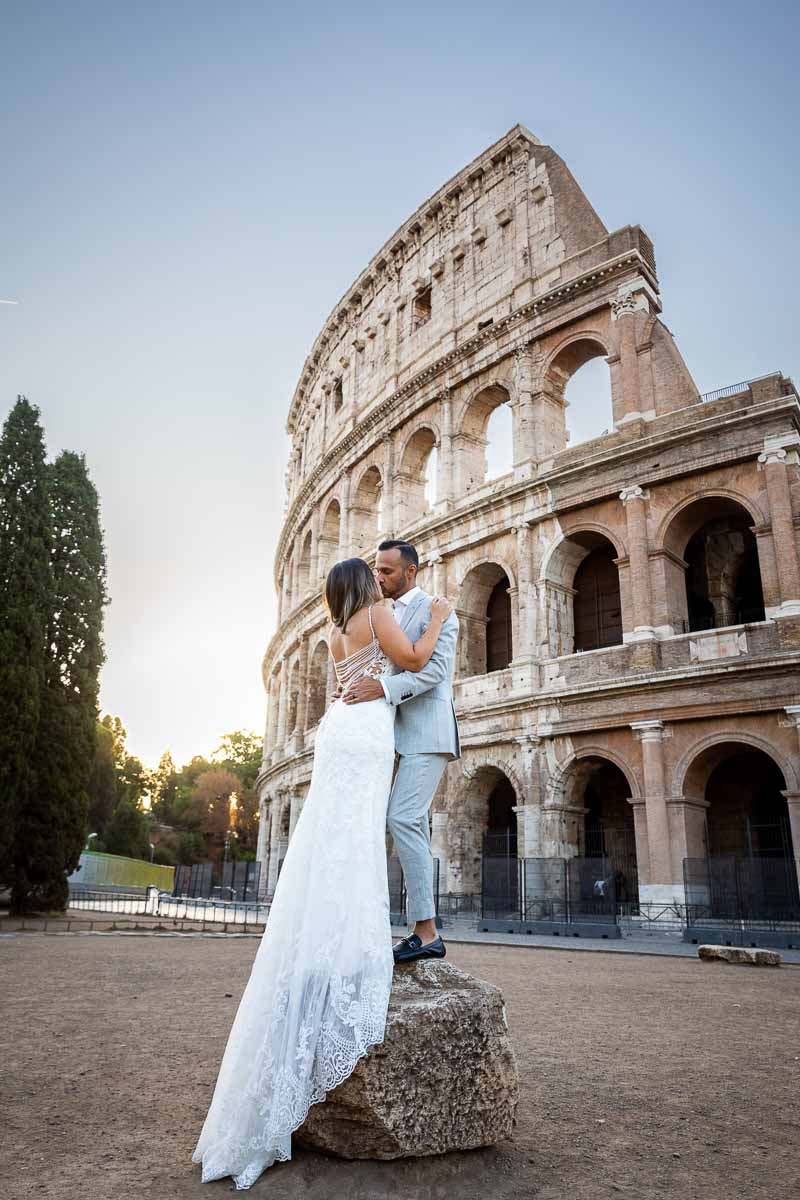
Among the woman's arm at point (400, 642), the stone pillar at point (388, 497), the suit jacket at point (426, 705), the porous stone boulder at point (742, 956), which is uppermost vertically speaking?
the stone pillar at point (388, 497)

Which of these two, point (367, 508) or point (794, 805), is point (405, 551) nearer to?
point (794, 805)

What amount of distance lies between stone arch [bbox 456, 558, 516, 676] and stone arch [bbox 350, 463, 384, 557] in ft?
19.7

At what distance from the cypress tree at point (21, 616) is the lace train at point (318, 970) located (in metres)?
13.1

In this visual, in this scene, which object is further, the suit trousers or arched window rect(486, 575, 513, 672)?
arched window rect(486, 575, 513, 672)

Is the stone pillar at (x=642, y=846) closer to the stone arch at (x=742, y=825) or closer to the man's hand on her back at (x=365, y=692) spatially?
the stone arch at (x=742, y=825)

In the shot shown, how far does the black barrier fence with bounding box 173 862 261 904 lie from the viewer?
93.9 feet

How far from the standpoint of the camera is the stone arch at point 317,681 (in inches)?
1056

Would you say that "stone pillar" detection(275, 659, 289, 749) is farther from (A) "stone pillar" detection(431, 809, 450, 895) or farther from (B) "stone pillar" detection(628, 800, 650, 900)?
(B) "stone pillar" detection(628, 800, 650, 900)

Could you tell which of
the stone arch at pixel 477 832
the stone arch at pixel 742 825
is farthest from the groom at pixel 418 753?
the stone arch at pixel 477 832

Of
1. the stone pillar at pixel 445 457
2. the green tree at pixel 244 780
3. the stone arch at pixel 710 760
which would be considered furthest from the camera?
the green tree at pixel 244 780

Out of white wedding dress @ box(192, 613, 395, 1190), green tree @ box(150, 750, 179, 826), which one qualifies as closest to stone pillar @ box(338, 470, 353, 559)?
white wedding dress @ box(192, 613, 395, 1190)

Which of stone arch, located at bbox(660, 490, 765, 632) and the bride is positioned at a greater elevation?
A: stone arch, located at bbox(660, 490, 765, 632)

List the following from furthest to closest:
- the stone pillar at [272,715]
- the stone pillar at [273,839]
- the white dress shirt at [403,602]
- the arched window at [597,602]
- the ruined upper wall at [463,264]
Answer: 1. the stone pillar at [272,715]
2. the stone pillar at [273,839]
3. the ruined upper wall at [463,264]
4. the arched window at [597,602]
5. the white dress shirt at [403,602]

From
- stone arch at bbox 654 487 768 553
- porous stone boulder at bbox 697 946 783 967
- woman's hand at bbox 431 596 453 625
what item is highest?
stone arch at bbox 654 487 768 553
